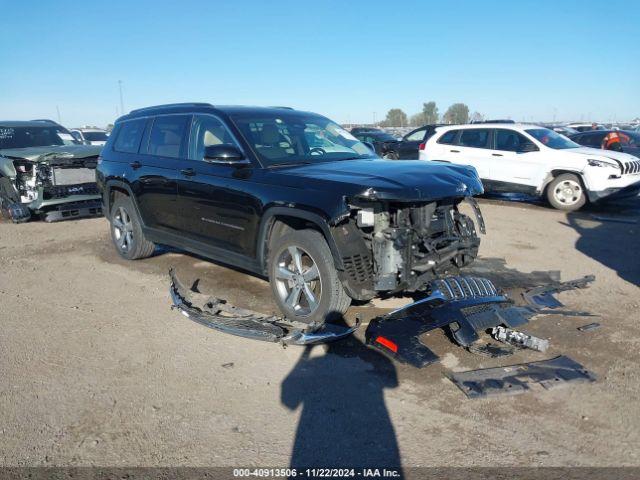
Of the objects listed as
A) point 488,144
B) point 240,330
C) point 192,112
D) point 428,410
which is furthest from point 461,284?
point 488,144

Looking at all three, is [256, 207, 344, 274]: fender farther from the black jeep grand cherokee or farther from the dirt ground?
the dirt ground

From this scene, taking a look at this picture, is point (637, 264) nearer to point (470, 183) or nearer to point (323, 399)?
point (470, 183)

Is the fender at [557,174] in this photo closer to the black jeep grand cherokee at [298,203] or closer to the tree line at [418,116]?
the black jeep grand cherokee at [298,203]

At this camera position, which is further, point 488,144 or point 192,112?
point 488,144

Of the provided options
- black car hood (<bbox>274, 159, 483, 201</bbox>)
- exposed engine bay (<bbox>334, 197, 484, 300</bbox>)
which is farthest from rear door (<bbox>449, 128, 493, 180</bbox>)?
exposed engine bay (<bbox>334, 197, 484, 300</bbox>)

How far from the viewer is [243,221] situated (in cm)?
479

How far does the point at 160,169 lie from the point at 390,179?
293 centimetres

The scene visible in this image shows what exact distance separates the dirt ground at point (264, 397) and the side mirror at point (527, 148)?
5.85m

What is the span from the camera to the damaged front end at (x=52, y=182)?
900cm

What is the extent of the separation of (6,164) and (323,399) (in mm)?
8596

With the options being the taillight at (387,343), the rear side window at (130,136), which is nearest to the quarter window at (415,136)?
the rear side window at (130,136)

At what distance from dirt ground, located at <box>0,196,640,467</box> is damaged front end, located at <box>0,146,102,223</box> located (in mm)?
3878

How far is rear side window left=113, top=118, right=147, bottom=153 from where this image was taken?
6.24 m

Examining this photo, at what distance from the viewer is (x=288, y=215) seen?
14.3 feet
